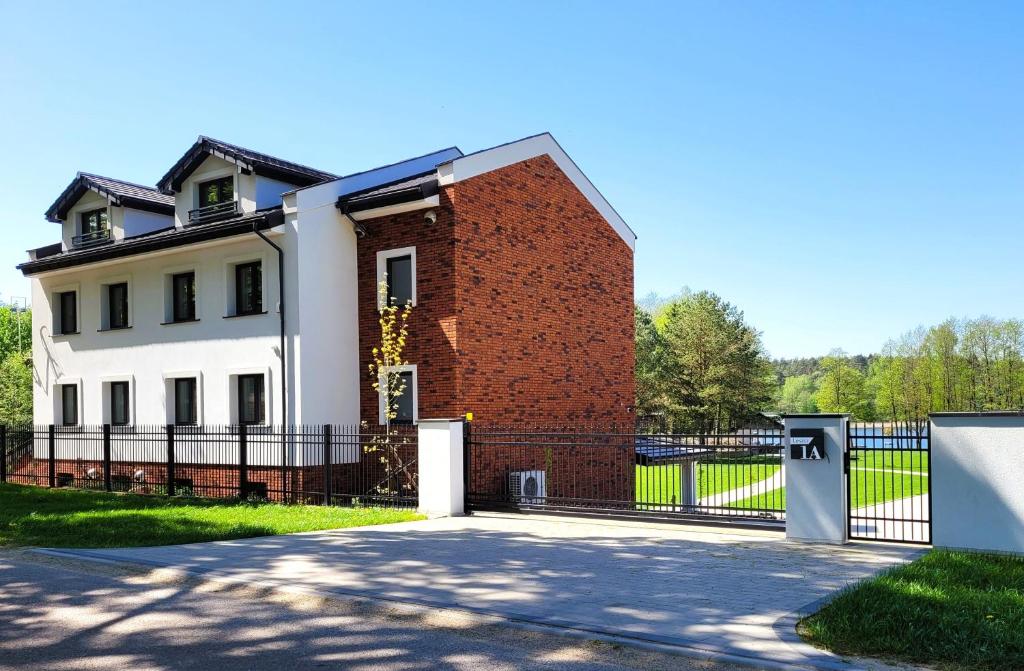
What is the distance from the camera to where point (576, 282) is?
884 inches

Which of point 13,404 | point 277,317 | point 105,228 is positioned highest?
point 105,228

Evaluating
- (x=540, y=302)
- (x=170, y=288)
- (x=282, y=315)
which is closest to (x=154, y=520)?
(x=282, y=315)

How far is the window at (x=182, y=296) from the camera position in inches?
870

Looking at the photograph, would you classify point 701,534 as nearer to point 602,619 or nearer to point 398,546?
point 398,546

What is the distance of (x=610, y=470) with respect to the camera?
22609mm

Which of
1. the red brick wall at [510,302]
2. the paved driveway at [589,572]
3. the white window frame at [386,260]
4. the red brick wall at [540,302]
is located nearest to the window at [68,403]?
the red brick wall at [510,302]

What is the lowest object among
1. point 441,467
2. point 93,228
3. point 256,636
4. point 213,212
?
point 256,636

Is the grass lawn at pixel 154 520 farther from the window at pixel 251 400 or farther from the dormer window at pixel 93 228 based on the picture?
the dormer window at pixel 93 228

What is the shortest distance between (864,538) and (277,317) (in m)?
13.3

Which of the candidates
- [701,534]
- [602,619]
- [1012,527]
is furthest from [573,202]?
[602,619]

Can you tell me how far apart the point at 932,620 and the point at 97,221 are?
25166mm

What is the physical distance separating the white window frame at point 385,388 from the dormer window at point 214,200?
6.27 metres

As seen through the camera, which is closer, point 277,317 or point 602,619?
point 602,619

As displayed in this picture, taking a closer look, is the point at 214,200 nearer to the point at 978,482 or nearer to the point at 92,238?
the point at 92,238
